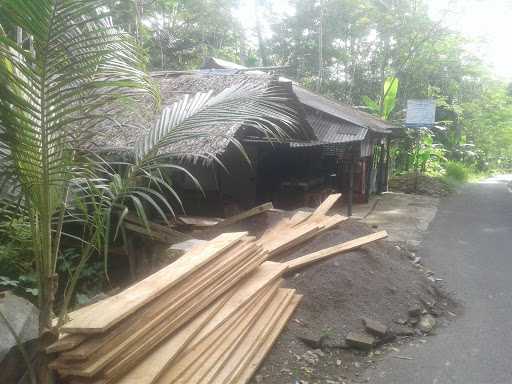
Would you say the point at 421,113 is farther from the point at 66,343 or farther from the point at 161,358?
the point at 66,343

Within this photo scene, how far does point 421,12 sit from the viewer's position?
17.5m

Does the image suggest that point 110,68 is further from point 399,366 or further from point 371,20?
point 371,20

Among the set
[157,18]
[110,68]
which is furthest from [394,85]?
[110,68]

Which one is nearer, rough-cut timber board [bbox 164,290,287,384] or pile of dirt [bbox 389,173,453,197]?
rough-cut timber board [bbox 164,290,287,384]

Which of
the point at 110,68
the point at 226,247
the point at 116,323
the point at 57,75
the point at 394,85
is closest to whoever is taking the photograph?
the point at 57,75

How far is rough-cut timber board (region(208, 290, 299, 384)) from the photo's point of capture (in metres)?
3.51

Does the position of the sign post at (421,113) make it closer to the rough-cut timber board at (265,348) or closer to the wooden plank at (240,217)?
the wooden plank at (240,217)

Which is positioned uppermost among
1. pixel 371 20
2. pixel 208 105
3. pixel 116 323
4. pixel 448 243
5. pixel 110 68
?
pixel 371 20

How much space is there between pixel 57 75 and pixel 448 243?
8633 millimetres

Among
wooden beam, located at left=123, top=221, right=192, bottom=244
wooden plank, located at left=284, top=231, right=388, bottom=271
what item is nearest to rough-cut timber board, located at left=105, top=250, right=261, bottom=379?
wooden plank, located at left=284, top=231, right=388, bottom=271

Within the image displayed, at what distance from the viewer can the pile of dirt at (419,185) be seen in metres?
17.2

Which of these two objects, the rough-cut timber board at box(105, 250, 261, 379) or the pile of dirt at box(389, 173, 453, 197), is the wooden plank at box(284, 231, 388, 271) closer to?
the rough-cut timber board at box(105, 250, 261, 379)

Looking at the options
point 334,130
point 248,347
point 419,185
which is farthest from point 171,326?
point 419,185

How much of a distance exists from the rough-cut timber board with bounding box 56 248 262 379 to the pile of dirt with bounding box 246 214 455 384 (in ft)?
2.63
